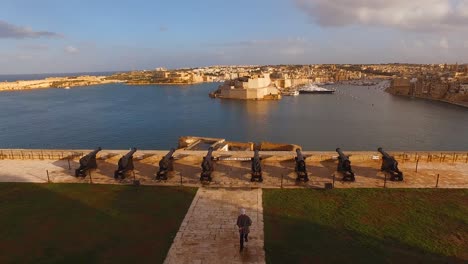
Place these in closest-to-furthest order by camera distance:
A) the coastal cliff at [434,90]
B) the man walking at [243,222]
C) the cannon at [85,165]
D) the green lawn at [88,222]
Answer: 1. the man walking at [243,222]
2. the green lawn at [88,222]
3. the cannon at [85,165]
4. the coastal cliff at [434,90]

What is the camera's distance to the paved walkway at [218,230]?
8.49 m

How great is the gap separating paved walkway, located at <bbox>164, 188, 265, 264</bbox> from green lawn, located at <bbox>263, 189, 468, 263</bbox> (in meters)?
0.36

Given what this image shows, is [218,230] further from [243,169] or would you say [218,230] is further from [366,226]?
[243,169]

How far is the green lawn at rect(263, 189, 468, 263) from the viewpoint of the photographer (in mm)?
8500

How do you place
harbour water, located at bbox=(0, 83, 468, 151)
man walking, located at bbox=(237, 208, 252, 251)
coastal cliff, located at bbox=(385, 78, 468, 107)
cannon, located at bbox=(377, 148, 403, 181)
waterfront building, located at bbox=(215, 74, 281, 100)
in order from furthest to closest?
waterfront building, located at bbox=(215, 74, 281, 100), coastal cliff, located at bbox=(385, 78, 468, 107), harbour water, located at bbox=(0, 83, 468, 151), cannon, located at bbox=(377, 148, 403, 181), man walking, located at bbox=(237, 208, 252, 251)

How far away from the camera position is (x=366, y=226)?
9922 mm

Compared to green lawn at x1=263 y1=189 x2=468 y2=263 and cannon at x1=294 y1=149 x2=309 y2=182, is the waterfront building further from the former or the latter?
green lawn at x1=263 y1=189 x2=468 y2=263

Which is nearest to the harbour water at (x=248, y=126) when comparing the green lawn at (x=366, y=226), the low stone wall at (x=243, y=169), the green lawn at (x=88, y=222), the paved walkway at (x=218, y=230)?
the low stone wall at (x=243, y=169)

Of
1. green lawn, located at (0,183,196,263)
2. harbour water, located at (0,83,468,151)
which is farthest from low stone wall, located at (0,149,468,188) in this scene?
harbour water, located at (0,83,468,151)

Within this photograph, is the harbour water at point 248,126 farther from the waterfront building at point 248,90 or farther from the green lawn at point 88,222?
→ the green lawn at point 88,222

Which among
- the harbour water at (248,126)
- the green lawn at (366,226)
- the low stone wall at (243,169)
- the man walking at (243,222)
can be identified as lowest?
the harbour water at (248,126)

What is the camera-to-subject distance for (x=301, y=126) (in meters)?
54.8

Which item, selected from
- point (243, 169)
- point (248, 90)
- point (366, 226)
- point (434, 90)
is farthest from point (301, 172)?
point (434, 90)

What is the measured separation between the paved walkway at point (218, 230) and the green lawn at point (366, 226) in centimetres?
36
